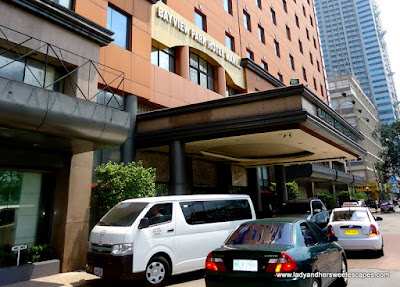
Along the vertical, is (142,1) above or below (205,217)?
above

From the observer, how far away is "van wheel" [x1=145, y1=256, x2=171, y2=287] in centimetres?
737

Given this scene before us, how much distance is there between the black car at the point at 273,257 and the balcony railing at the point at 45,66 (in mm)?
6332

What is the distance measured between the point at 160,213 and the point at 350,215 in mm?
7234

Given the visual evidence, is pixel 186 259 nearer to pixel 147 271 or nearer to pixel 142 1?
pixel 147 271

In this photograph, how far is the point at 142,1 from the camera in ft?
53.5

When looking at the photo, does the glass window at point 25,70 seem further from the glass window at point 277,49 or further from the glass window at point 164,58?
the glass window at point 277,49

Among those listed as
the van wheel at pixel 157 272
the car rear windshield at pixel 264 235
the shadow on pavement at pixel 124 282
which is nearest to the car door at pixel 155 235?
the van wheel at pixel 157 272

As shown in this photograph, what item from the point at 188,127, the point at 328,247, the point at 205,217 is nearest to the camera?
the point at 328,247

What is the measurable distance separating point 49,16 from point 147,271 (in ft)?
29.8

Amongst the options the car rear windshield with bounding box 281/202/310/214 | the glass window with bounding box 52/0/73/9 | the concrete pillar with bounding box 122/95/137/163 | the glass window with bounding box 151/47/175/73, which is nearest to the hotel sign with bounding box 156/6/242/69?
the glass window with bounding box 151/47/175/73

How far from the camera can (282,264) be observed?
15.0 feet

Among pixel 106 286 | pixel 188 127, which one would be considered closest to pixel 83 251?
pixel 106 286

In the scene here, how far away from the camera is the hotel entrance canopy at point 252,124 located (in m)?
11.9

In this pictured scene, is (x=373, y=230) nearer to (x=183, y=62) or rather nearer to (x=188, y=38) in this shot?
(x=183, y=62)
